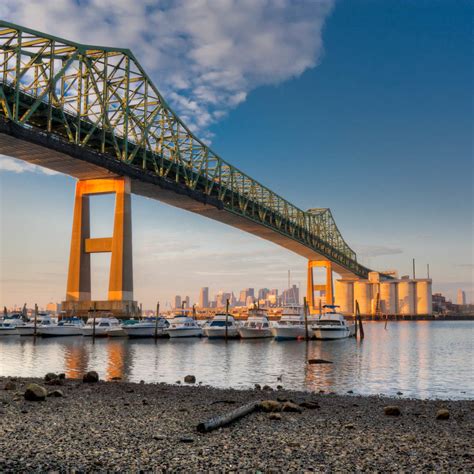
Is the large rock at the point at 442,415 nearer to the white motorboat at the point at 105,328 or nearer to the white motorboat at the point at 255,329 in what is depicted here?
the white motorboat at the point at 255,329

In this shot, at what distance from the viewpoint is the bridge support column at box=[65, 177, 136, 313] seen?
211ft

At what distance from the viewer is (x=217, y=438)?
39.4ft

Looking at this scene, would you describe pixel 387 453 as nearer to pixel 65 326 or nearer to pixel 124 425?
pixel 124 425

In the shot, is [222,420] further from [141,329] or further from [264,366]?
[141,329]

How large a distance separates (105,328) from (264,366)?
3132 cm

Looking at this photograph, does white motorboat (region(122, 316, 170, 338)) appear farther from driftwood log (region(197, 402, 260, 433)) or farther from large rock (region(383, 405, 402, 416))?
driftwood log (region(197, 402, 260, 433))

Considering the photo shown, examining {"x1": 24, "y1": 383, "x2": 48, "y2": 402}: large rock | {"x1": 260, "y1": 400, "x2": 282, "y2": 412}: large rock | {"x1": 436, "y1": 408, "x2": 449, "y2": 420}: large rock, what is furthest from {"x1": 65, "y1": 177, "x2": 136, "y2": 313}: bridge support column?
{"x1": 436, "y1": 408, "x2": 449, "y2": 420}: large rock

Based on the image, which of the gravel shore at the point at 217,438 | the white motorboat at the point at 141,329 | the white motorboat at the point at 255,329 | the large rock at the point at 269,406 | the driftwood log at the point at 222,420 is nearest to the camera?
the gravel shore at the point at 217,438

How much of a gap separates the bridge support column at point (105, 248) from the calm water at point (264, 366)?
1320 cm

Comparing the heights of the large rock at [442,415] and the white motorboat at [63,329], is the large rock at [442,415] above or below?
above

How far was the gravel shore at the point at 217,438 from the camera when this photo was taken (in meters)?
10.1

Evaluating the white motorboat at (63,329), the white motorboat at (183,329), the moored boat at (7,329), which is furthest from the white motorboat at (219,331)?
the moored boat at (7,329)

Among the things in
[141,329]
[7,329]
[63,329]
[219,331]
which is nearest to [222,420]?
[141,329]

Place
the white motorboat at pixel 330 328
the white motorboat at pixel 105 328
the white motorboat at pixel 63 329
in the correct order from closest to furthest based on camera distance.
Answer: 1. the white motorboat at pixel 330 328
2. the white motorboat at pixel 105 328
3. the white motorboat at pixel 63 329
